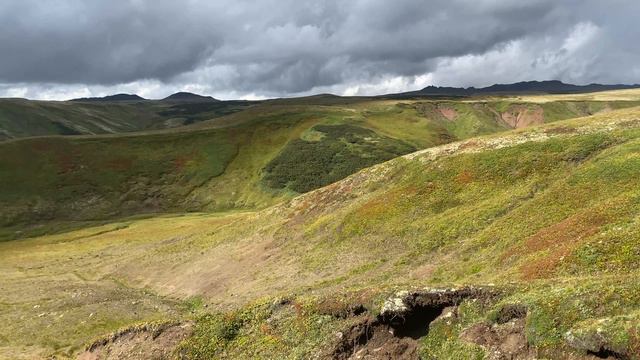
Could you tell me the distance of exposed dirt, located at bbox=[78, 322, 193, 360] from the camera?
1310 inches

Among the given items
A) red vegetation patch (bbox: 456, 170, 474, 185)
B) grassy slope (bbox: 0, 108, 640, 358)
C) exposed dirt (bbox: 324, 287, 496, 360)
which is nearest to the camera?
grassy slope (bbox: 0, 108, 640, 358)

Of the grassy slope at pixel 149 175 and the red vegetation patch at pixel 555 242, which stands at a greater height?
the red vegetation patch at pixel 555 242

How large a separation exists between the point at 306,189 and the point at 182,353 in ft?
421

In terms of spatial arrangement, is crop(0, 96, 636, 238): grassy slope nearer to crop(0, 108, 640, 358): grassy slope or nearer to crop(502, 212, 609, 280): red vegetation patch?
crop(0, 108, 640, 358): grassy slope

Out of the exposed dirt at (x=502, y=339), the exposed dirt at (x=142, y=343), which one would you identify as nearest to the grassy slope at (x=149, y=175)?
the exposed dirt at (x=142, y=343)

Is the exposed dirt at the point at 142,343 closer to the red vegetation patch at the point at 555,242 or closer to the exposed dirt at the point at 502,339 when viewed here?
the exposed dirt at the point at 502,339

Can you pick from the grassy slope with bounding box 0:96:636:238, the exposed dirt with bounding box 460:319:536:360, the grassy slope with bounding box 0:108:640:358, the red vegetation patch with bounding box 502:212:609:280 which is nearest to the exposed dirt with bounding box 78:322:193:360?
the grassy slope with bounding box 0:108:640:358

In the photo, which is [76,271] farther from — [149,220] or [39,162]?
[39,162]

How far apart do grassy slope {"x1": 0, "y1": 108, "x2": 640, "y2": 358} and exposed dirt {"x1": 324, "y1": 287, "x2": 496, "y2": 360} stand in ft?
3.00

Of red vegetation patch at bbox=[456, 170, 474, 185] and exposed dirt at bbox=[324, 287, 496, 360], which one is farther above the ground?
red vegetation patch at bbox=[456, 170, 474, 185]

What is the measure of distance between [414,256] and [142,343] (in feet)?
81.4

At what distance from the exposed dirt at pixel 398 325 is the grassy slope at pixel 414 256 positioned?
3.00 feet

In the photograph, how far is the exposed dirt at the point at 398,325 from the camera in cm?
2591

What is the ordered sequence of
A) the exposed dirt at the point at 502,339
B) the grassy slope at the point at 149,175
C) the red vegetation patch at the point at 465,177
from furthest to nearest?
the grassy slope at the point at 149,175
the red vegetation patch at the point at 465,177
the exposed dirt at the point at 502,339
